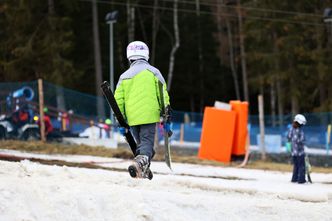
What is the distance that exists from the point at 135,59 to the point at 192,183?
1.70m

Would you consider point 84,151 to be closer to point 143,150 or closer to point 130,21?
point 143,150

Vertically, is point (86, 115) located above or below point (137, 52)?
below

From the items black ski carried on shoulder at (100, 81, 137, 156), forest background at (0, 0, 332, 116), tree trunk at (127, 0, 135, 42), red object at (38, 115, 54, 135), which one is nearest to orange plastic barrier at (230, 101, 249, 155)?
red object at (38, 115, 54, 135)

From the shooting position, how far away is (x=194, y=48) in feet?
188

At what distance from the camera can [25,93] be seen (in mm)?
20359

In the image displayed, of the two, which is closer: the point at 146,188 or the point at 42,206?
the point at 42,206

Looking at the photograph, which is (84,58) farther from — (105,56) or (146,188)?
(146,188)

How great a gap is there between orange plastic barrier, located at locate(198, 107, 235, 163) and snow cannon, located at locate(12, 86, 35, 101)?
18.9 feet

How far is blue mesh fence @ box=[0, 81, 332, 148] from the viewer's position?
66.6 feet

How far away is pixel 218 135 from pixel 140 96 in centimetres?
1187

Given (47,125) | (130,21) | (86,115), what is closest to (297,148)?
(47,125)

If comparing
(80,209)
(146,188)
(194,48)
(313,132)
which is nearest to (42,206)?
(80,209)

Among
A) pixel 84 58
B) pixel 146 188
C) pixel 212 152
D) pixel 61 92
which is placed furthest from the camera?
pixel 84 58

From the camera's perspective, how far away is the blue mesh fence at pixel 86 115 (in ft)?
66.6
